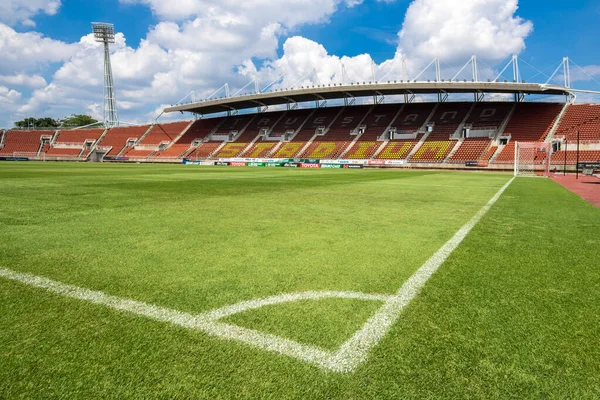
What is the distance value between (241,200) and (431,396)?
827cm

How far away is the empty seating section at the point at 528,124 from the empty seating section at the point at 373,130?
52.5 feet

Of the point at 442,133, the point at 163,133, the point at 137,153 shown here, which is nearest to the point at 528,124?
the point at 442,133

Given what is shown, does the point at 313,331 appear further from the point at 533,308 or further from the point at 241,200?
the point at 241,200

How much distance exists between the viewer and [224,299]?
286 cm

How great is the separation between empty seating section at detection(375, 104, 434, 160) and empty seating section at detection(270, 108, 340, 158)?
1192cm

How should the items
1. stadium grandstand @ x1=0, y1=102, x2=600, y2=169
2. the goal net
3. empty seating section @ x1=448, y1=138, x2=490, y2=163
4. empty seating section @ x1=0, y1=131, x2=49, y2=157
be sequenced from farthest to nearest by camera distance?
1. empty seating section @ x1=0, y1=131, x2=49, y2=157
2. empty seating section @ x1=448, y1=138, x2=490, y2=163
3. stadium grandstand @ x1=0, y1=102, x2=600, y2=169
4. the goal net

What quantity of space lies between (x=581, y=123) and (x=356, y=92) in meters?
27.8

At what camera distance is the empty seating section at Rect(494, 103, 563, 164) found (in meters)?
41.0

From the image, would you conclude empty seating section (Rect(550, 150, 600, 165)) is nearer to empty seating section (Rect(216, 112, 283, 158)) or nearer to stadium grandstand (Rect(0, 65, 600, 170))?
stadium grandstand (Rect(0, 65, 600, 170))

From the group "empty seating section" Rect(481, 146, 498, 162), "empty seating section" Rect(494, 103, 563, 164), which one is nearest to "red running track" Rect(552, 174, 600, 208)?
"empty seating section" Rect(494, 103, 563, 164)

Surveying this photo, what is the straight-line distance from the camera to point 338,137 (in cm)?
5478

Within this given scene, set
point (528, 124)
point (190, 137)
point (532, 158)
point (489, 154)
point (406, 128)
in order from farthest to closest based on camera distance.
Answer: point (190, 137) → point (406, 128) → point (528, 124) → point (489, 154) → point (532, 158)

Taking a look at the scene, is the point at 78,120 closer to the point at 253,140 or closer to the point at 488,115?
the point at 253,140

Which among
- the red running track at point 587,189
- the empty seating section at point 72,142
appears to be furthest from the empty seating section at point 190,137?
the red running track at point 587,189
